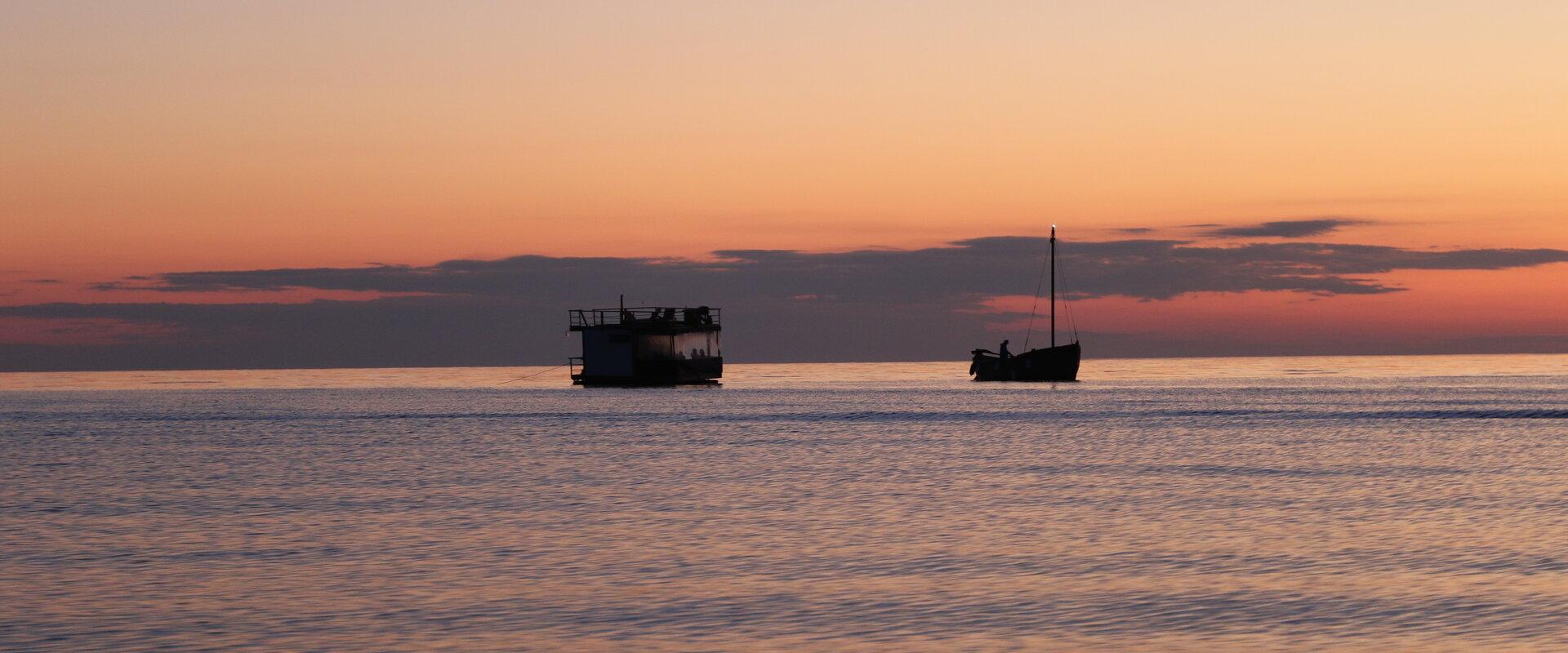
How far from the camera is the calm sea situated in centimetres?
1597

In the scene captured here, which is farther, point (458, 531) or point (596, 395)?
point (596, 395)

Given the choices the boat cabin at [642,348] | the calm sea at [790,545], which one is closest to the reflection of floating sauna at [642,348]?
the boat cabin at [642,348]

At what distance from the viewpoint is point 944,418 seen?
72750mm

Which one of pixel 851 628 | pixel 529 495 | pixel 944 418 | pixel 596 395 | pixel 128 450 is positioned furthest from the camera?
pixel 596 395

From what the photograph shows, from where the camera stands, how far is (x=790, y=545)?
2273 cm

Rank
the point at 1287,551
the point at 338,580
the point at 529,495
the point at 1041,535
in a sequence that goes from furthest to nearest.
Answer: the point at 529,495 < the point at 1041,535 < the point at 1287,551 < the point at 338,580

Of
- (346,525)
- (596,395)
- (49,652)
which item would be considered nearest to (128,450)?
(346,525)

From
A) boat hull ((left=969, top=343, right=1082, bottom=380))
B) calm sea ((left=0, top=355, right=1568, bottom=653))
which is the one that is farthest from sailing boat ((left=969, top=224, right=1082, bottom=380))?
calm sea ((left=0, top=355, right=1568, bottom=653))

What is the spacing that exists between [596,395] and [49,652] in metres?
100

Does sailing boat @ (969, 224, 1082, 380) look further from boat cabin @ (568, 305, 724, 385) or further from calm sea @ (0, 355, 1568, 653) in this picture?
calm sea @ (0, 355, 1568, 653)

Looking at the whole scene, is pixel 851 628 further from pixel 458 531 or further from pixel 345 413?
pixel 345 413

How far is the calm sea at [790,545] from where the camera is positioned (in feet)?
52.4

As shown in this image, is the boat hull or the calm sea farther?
the boat hull

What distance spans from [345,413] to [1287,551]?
239 ft
